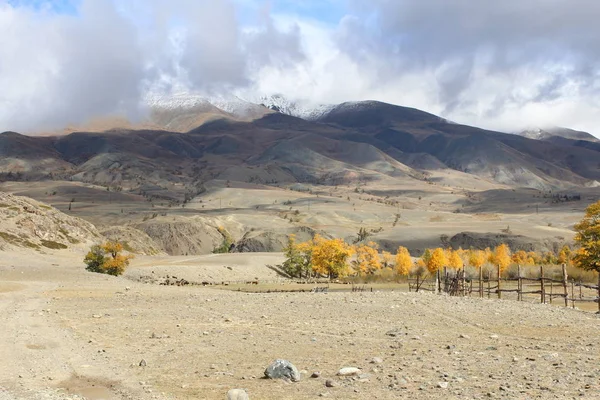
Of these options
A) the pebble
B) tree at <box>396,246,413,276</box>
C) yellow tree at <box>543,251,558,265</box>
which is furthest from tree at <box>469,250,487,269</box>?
the pebble

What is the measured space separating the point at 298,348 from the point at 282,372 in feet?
12.8

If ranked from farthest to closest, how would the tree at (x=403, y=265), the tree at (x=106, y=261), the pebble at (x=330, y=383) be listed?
1. the tree at (x=403, y=265)
2. the tree at (x=106, y=261)
3. the pebble at (x=330, y=383)

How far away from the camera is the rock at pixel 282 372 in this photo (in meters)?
14.1

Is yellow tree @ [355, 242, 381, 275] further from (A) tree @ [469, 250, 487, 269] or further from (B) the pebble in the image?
(B) the pebble

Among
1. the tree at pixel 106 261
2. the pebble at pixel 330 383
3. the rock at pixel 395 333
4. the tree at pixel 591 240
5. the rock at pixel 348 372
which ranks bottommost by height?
the pebble at pixel 330 383

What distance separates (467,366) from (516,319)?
9.91m

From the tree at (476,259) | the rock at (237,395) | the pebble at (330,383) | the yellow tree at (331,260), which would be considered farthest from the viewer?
the tree at (476,259)

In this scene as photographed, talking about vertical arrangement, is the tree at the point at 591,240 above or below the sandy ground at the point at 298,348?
above

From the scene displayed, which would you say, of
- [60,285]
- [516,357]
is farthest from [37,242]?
[516,357]

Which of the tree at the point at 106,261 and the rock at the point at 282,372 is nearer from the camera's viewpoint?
the rock at the point at 282,372

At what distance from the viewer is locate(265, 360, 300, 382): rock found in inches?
554

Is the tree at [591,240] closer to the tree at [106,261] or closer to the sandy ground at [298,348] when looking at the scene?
the sandy ground at [298,348]

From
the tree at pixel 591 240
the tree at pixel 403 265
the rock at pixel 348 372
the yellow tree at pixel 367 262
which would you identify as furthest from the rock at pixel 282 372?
the yellow tree at pixel 367 262

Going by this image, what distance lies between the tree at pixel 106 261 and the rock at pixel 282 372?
149 feet
